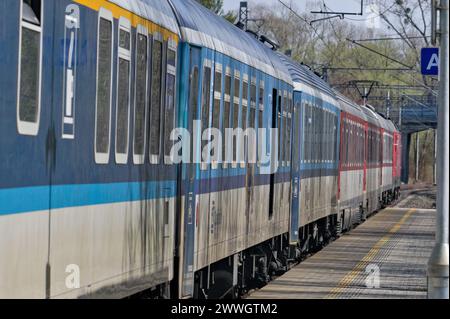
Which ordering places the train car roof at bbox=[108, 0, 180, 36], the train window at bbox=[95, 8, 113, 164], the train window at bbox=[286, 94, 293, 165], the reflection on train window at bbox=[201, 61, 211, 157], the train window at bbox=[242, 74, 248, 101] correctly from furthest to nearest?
the train window at bbox=[286, 94, 293, 165], the train window at bbox=[242, 74, 248, 101], the reflection on train window at bbox=[201, 61, 211, 157], the train car roof at bbox=[108, 0, 180, 36], the train window at bbox=[95, 8, 113, 164]

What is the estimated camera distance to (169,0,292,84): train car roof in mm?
11852

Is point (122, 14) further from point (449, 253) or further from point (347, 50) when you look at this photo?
point (347, 50)

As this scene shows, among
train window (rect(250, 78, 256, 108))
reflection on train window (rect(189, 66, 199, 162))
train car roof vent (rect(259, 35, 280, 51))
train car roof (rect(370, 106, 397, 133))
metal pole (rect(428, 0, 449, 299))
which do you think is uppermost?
train car roof vent (rect(259, 35, 280, 51))

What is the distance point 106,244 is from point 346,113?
75.9 feet

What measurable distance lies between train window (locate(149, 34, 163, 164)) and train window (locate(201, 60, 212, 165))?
1.96m

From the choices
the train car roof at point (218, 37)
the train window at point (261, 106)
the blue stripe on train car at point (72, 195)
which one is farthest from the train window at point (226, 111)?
the blue stripe on train car at point (72, 195)

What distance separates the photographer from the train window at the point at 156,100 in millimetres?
10151

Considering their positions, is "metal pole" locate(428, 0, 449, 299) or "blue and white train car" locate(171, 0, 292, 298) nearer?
"metal pole" locate(428, 0, 449, 299)

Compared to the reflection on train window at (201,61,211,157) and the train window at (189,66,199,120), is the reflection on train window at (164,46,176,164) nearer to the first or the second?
the train window at (189,66,199,120)

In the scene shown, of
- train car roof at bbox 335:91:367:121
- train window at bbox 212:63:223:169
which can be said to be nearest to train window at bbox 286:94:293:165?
train window at bbox 212:63:223:169

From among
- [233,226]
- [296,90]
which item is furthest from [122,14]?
[296,90]

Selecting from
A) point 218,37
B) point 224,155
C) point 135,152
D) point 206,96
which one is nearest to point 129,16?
point 135,152

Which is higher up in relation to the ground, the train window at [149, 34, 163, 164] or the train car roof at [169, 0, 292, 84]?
the train car roof at [169, 0, 292, 84]

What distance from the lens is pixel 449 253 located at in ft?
38.3
